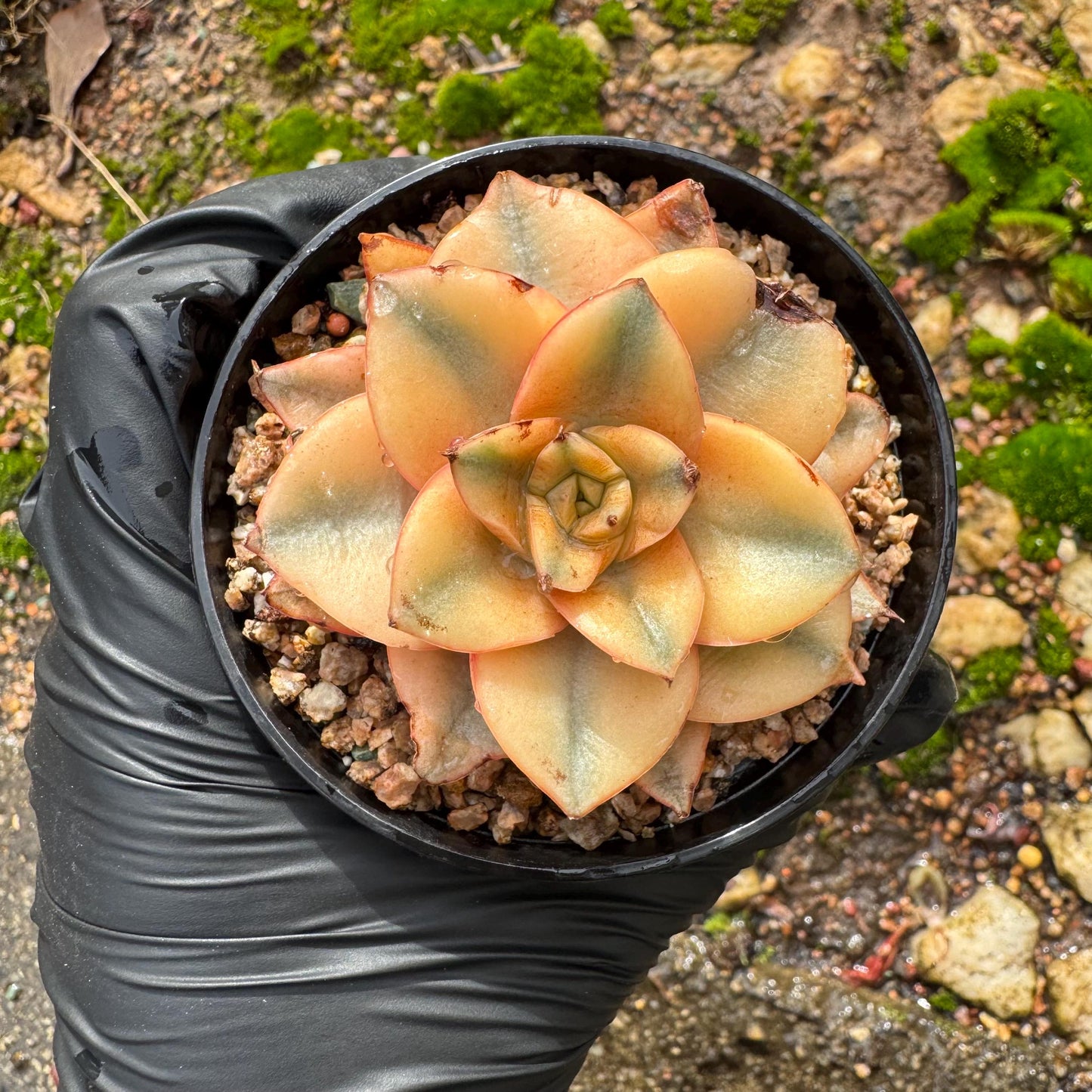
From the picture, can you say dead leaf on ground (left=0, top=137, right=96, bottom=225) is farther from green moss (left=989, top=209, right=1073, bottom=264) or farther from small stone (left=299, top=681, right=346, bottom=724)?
green moss (left=989, top=209, right=1073, bottom=264)

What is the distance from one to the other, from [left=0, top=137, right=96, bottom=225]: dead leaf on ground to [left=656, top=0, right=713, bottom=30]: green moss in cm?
122

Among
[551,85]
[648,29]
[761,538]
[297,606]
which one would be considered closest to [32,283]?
[551,85]

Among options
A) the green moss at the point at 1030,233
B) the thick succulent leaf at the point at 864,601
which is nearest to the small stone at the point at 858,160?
the green moss at the point at 1030,233

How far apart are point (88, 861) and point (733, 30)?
181 centimetres

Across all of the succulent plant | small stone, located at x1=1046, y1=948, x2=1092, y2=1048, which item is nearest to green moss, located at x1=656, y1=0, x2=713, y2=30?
the succulent plant

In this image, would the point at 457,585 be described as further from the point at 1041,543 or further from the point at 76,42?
the point at 76,42

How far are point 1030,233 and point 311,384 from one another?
4.84 feet

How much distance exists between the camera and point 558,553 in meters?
0.77

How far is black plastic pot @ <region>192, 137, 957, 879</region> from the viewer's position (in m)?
1.01

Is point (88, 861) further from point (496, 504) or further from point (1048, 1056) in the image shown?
point (1048, 1056)

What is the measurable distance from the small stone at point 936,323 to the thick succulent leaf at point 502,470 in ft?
4.30

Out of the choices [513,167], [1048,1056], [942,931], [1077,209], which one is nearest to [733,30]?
[1077,209]

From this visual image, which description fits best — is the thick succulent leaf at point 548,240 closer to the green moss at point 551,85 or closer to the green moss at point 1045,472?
the green moss at point 551,85

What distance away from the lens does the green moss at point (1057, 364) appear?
1771mm
